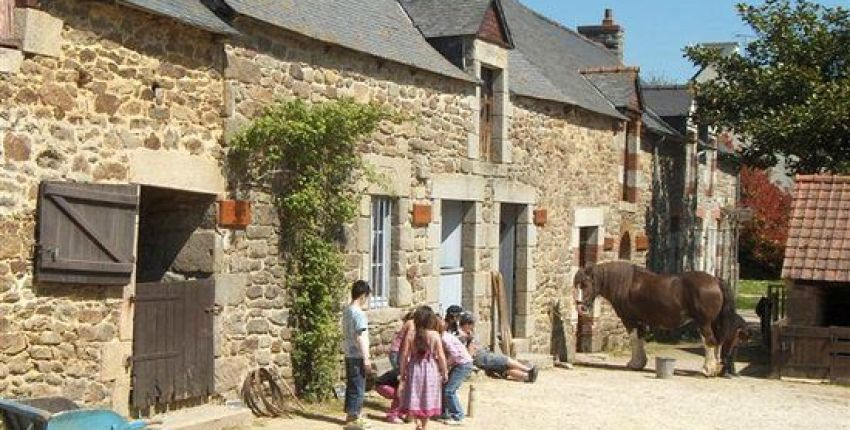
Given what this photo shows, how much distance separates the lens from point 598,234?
18.8 m

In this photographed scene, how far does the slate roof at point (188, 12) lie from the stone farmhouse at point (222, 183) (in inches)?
1.3

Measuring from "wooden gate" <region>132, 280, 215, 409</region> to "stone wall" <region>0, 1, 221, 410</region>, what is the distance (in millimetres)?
302

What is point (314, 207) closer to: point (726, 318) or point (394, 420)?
point (394, 420)

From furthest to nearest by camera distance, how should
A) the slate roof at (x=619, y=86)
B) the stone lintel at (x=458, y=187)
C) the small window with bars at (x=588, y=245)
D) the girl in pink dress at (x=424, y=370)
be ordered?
the slate roof at (x=619, y=86) → the small window with bars at (x=588, y=245) → the stone lintel at (x=458, y=187) → the girl in pink dress at (x=424, y=370)

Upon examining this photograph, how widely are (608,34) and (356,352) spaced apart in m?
17.9

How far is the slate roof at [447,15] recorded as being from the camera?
1436 centimetres

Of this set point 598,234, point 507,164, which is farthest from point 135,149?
point 598,234

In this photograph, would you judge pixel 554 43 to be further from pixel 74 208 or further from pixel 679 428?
pixel 74 208

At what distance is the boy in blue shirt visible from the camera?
9.78 meters

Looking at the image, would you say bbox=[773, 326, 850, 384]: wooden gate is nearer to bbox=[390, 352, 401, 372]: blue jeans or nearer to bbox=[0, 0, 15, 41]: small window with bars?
bbox=[390, 352, 401, 372]: blue jeans

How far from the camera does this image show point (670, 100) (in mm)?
24125

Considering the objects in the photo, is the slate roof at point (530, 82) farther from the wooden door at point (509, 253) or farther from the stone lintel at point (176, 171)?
the stone lintel at point (176, 171)

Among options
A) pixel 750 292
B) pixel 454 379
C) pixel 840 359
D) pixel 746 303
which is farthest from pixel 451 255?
pixel 750 292

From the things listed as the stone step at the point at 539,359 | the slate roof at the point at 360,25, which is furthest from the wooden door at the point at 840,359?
the slate roof at the point at 360,25
